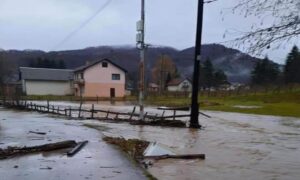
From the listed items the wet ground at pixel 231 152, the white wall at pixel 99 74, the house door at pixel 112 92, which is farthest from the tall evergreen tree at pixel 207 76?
the wet ground at pixel 231 152

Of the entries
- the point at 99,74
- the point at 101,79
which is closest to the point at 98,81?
the point at 101,79

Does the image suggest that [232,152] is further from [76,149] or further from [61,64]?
[61,64]

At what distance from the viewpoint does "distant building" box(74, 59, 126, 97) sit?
93.8m

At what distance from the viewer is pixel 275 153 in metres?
17.6

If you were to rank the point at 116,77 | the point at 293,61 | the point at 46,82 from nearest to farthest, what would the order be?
1. the point at 293,61
2. the point at 116,77
3. the point at 46,82

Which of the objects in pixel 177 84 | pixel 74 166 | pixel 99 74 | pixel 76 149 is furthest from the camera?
pixel 177 84

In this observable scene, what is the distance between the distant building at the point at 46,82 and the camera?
9969 centimetres

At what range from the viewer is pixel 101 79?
94188mm

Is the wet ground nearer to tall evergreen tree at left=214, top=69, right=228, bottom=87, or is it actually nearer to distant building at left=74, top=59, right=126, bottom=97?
distant building at left=74, top=59, right=126, bottom=97

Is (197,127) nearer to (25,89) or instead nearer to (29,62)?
(25,89)

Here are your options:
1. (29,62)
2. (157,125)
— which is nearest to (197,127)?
(157,125)

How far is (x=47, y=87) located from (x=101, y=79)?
1431 centimetres

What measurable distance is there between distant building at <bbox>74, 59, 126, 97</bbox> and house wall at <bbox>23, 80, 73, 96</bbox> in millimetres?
9238

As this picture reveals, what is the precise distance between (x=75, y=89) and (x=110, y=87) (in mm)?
9726
